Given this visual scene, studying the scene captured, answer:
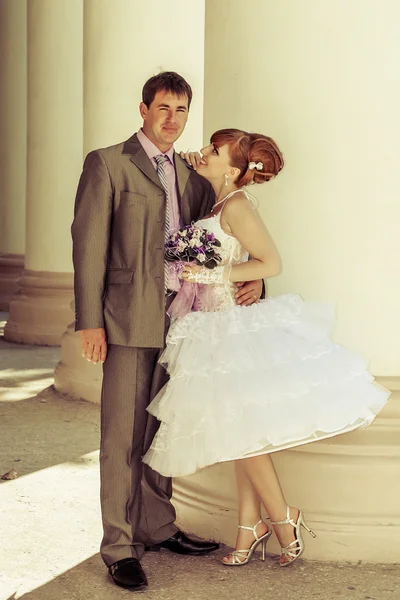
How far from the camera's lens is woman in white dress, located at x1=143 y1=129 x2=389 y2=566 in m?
5.26

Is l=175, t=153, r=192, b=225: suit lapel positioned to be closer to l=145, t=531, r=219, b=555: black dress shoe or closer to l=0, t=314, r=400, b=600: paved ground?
l=145, t=531, r=219, b=555: black dress shoe

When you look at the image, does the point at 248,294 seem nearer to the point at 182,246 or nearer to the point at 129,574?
the point at 182,246

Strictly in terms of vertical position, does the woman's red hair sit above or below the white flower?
above

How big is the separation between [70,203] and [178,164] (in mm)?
8477

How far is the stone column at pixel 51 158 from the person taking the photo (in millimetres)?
13797

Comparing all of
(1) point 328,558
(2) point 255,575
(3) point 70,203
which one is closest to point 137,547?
(2) point 255,575

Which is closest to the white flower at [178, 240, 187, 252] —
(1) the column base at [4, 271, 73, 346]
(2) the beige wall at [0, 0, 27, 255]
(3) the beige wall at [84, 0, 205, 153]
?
(3) the beige wall at [84, 0, 205, 153]

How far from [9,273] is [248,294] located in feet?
43.1

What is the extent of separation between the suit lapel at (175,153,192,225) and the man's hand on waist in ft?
2.67

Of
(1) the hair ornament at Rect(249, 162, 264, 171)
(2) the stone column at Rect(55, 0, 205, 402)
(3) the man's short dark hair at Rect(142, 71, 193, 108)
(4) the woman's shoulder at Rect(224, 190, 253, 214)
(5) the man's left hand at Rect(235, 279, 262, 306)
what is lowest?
(5) the man's left hand at Rect(235, 279, 262, 306)

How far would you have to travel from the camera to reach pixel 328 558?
5691mm

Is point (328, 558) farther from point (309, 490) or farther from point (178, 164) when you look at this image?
point (178, 164)

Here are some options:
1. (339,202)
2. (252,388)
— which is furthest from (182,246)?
(339,202)

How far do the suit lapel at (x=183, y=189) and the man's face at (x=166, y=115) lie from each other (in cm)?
19
